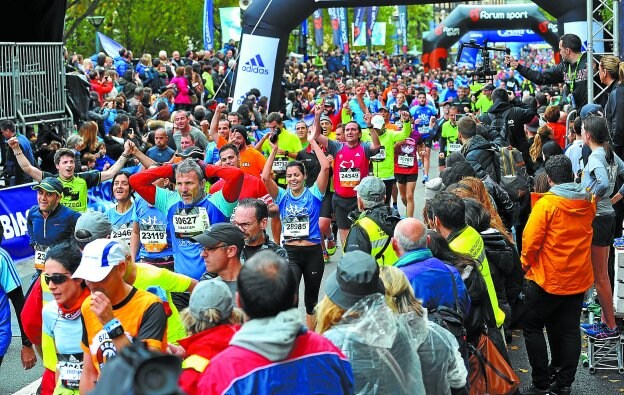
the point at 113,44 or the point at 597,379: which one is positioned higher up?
the point at 113,44

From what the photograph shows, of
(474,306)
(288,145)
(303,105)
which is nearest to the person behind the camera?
(474,306)

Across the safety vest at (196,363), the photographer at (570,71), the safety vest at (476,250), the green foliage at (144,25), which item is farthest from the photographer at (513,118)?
the green foliage at (144,25)

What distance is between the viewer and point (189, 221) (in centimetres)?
823

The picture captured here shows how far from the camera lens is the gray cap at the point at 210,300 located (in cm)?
427

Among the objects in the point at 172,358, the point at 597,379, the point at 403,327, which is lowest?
the point at 597,379

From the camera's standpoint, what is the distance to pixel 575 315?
25.5 feet

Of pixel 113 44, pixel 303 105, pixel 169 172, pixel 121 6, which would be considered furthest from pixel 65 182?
pixel 121 6

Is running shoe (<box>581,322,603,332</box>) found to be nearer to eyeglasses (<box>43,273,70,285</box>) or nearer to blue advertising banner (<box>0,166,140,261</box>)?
eyeglasses (<box>43,273,70,285</box>)

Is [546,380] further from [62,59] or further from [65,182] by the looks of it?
Answer: [62,59]

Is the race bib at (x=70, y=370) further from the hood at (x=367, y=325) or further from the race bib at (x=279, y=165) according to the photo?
the race bib at (x=279, y=165)

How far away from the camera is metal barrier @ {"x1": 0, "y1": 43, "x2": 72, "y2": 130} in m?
16.5

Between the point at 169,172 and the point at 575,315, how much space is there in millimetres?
3284

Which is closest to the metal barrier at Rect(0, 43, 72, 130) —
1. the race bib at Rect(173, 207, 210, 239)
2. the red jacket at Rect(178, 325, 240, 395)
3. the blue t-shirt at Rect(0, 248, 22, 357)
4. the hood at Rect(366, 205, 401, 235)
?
the race bib at Rect(173, 207, 210, 239)

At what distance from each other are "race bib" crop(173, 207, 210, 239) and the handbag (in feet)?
9.24
